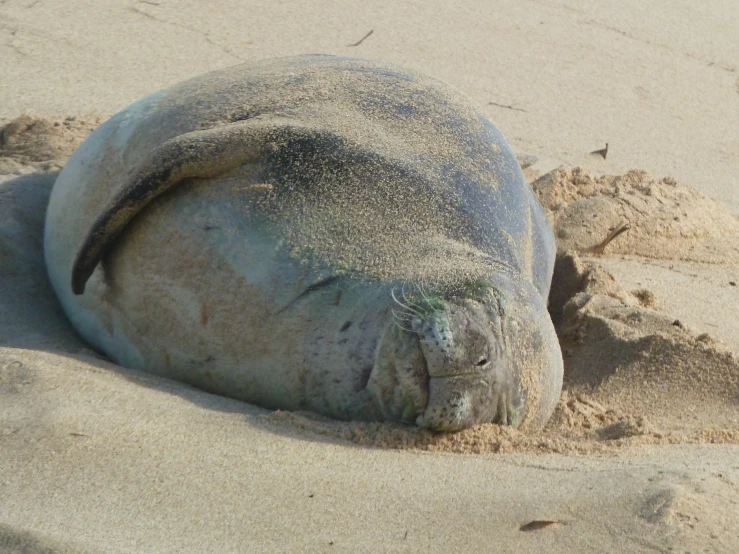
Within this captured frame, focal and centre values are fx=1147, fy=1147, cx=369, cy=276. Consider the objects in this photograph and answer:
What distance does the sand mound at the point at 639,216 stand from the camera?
430 cm

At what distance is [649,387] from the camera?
3.18 metres

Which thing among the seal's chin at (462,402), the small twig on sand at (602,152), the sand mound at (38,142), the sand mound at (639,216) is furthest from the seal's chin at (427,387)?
the small twig on sand at (602,152)

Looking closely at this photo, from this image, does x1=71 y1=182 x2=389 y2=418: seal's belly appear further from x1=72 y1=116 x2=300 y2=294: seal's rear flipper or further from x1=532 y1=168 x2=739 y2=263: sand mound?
x1=532 y1=168 x2=739 y2=263: sand mound

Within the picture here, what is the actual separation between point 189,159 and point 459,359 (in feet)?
2.96

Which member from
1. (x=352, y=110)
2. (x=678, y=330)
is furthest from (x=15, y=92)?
(x=678, y=330)

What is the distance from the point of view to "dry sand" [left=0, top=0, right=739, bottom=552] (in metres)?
2.12

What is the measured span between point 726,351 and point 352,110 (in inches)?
50.4

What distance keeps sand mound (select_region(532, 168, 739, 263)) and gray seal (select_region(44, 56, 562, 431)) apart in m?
1.15

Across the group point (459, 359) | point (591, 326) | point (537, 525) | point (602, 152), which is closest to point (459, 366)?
point (459, 359)


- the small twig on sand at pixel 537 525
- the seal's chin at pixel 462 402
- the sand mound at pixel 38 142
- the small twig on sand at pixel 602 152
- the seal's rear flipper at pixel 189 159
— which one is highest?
the seal's rear flipper at pixel 189 159

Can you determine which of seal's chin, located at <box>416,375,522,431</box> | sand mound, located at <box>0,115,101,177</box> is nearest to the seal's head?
seal's chin, located at <box>416,375,522,431</box>

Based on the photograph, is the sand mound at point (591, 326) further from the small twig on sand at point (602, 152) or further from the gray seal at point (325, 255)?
the small twig on sand at point (602, 152)

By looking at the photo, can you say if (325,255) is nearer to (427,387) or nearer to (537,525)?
(427,387)

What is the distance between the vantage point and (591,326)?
135 inches
